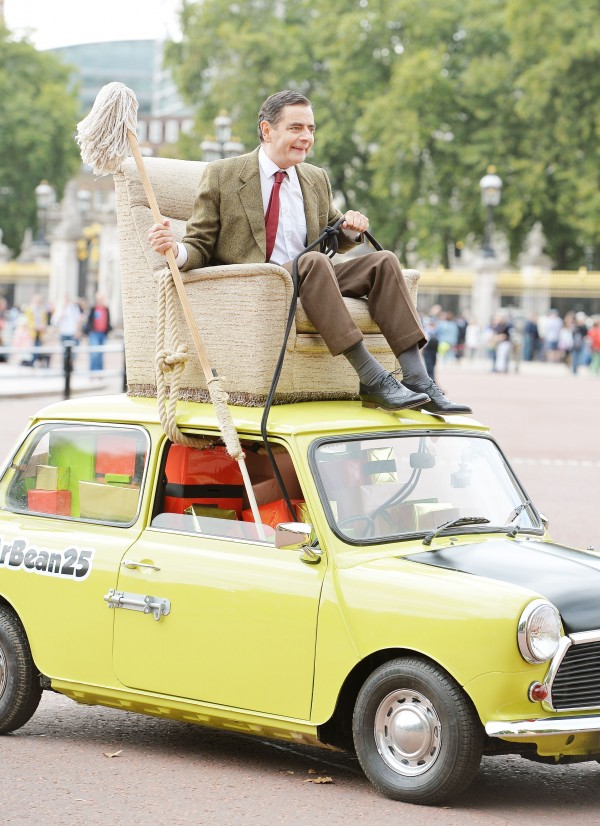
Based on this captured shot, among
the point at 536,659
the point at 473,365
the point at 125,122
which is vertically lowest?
the point at 473,365

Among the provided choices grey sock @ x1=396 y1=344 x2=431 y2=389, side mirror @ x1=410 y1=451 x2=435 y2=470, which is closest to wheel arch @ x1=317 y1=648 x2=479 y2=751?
side mirror @ x1=410 y1=451 x2=435 y2=470

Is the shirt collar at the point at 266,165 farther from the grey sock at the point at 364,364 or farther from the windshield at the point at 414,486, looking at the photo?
the windshield at the point at 414,486

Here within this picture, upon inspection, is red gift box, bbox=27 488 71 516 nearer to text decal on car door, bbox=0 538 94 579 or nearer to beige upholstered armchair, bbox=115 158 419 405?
text decal on car door, bbox=0 538 94 579

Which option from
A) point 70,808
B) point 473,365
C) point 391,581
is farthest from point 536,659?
point 473,365

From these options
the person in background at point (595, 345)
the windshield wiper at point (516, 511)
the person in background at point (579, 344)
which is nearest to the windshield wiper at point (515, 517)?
the windshield wiper at point (516, 511)

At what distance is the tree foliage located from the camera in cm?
→ 5812

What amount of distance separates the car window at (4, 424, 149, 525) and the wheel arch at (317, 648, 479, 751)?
4.03 ft

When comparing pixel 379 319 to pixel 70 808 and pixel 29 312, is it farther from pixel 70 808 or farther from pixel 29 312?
pixel 29 312

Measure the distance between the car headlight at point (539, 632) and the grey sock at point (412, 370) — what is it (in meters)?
1.48

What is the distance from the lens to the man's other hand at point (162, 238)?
21.1 ft

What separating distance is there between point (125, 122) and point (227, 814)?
2.87 m

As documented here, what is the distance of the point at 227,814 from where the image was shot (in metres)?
5.29

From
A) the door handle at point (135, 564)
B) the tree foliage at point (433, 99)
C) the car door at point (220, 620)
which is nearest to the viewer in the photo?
the car door at point (220, 620)

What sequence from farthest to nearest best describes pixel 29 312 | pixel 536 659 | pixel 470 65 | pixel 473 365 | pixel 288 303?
1. pixel 470 65
2. pixel 473 365
3. pixel 29 312
4. pixel 288 303
5. pixel 536 659
